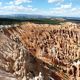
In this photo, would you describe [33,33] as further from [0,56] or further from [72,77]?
[0,56]

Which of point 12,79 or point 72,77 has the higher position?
point 12,79

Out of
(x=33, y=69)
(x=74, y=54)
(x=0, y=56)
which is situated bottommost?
(x=74, y=54)

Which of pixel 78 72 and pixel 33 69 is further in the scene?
pixel 78 72

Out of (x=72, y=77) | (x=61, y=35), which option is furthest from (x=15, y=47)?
(x=61, y=35)

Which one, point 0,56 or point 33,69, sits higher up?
point 0,56

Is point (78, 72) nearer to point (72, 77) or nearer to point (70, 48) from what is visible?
point (72, 77)

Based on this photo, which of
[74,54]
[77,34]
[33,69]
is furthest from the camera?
[77,34]

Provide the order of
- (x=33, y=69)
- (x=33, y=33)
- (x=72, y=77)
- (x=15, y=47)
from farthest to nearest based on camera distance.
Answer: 1. (x=33, y=33)
2. (x=72, y=77)
3. (x=15, y=47)
4. (x=33, y=69)

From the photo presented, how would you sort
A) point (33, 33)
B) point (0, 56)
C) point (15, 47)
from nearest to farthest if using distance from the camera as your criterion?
point (0, 56) < point (15, 47) < point (33, 33)

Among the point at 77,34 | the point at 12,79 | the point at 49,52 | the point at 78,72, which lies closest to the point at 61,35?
the point at 77,34
